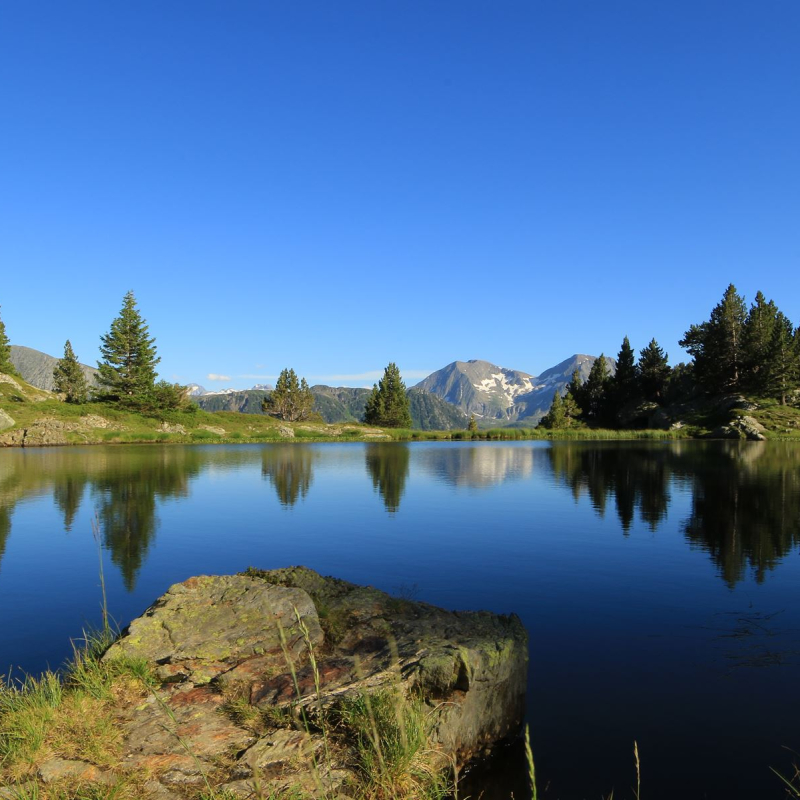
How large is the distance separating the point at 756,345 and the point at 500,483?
114 metres

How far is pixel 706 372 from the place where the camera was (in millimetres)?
137000

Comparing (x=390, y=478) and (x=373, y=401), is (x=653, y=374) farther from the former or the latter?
(x=390, y=478)

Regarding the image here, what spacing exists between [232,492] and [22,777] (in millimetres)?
31139

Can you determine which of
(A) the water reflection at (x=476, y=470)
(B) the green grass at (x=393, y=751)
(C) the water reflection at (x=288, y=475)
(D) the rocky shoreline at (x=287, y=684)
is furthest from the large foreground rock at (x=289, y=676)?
(A) the water reflection at (x=476, y=470)

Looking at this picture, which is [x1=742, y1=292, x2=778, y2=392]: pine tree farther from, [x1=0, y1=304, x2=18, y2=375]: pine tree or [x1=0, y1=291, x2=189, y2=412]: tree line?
[x1=0, y1=304, x2=18, y2=375]: pine tree

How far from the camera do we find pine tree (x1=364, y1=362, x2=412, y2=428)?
15388 centimetres

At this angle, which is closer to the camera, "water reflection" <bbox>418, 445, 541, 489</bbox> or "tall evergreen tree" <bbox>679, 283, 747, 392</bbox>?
"water reflection" <bbox>418, 445, 541, 489</bbox>

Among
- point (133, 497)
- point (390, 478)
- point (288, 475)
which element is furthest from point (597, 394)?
point (133, 497)

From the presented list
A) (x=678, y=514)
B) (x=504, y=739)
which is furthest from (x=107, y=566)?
(x=678, y=514)

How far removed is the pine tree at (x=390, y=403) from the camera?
15388 centimetres

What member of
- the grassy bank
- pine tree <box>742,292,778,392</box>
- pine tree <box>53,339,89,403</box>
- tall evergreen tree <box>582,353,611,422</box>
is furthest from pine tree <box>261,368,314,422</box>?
pine tree <box>742,292,778,392</box>

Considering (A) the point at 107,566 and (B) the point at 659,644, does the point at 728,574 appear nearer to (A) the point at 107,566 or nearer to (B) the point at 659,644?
(B) the point at 659,644

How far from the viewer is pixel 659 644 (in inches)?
473

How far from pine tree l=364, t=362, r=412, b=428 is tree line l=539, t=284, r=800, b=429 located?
41308mm
